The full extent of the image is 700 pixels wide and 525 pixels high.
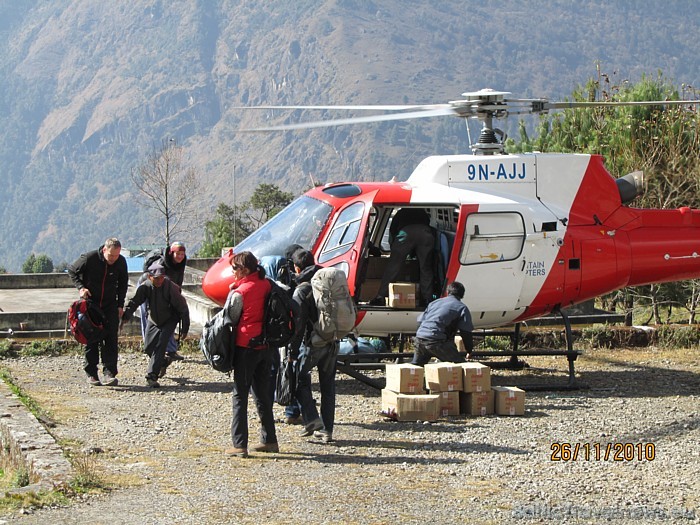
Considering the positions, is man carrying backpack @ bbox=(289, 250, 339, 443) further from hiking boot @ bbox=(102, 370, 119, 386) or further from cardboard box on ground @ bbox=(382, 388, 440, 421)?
hiking boot @ bbox=(102, 370, 119, 386)

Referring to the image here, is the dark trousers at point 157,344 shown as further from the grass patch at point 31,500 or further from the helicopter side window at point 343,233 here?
the grass patch at point 31,500

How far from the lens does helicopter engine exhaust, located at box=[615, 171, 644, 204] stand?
13386 millimetres

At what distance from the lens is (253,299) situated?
879cm

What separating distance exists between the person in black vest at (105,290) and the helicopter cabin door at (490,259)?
391 cm

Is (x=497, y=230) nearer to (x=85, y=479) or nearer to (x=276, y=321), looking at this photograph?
(x=276, y=321)

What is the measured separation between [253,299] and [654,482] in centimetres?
352

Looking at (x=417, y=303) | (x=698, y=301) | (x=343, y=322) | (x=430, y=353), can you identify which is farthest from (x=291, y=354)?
(x=698, y=301)

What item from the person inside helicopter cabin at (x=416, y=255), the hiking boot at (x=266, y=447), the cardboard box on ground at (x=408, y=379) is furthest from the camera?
the person inside helicopter cabin at (x=416, y=255)

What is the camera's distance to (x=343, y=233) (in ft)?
40.4

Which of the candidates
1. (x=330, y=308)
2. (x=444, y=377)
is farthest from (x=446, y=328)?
(x=330, y=308)

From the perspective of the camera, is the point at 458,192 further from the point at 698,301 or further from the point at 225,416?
the point at 698,301

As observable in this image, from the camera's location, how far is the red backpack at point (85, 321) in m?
12.1

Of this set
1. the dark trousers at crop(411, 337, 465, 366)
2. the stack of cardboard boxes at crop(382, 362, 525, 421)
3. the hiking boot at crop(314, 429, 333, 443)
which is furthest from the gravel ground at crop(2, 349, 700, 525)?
the dark trousers at crop(411, 337, 465, 366)

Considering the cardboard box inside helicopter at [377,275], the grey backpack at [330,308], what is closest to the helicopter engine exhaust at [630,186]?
the cardboard box inside helicopter at [377,275]
